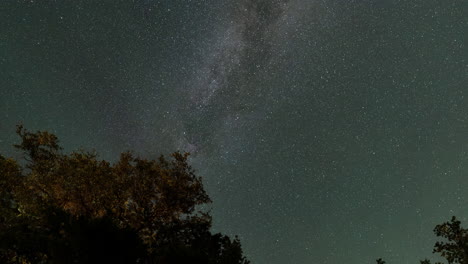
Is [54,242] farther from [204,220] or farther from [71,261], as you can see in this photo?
[204,220]

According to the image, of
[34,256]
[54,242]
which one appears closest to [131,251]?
[54,242]

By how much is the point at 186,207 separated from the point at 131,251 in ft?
24.7

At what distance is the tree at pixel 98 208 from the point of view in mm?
18438

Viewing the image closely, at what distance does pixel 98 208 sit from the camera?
944 inches

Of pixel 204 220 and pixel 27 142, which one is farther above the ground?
pixel 27 142

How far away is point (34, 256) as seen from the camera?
20.0 metres

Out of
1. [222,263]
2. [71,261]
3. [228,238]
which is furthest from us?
[228,238]

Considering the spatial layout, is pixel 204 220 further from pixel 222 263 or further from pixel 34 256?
pixel 34 256

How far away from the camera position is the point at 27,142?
2555 centimetres

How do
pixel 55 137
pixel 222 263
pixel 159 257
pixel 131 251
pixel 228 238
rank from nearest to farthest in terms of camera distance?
pixel 131 251 → pixel 159 257 → pixel 222 263 → pixel 55 137 → pixel 228 238

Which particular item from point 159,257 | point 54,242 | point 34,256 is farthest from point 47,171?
point 159,257

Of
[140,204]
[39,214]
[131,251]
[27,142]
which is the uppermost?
[27,142]

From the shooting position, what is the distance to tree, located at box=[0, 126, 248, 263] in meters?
18.4

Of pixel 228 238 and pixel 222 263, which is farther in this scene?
pixel 228 238
